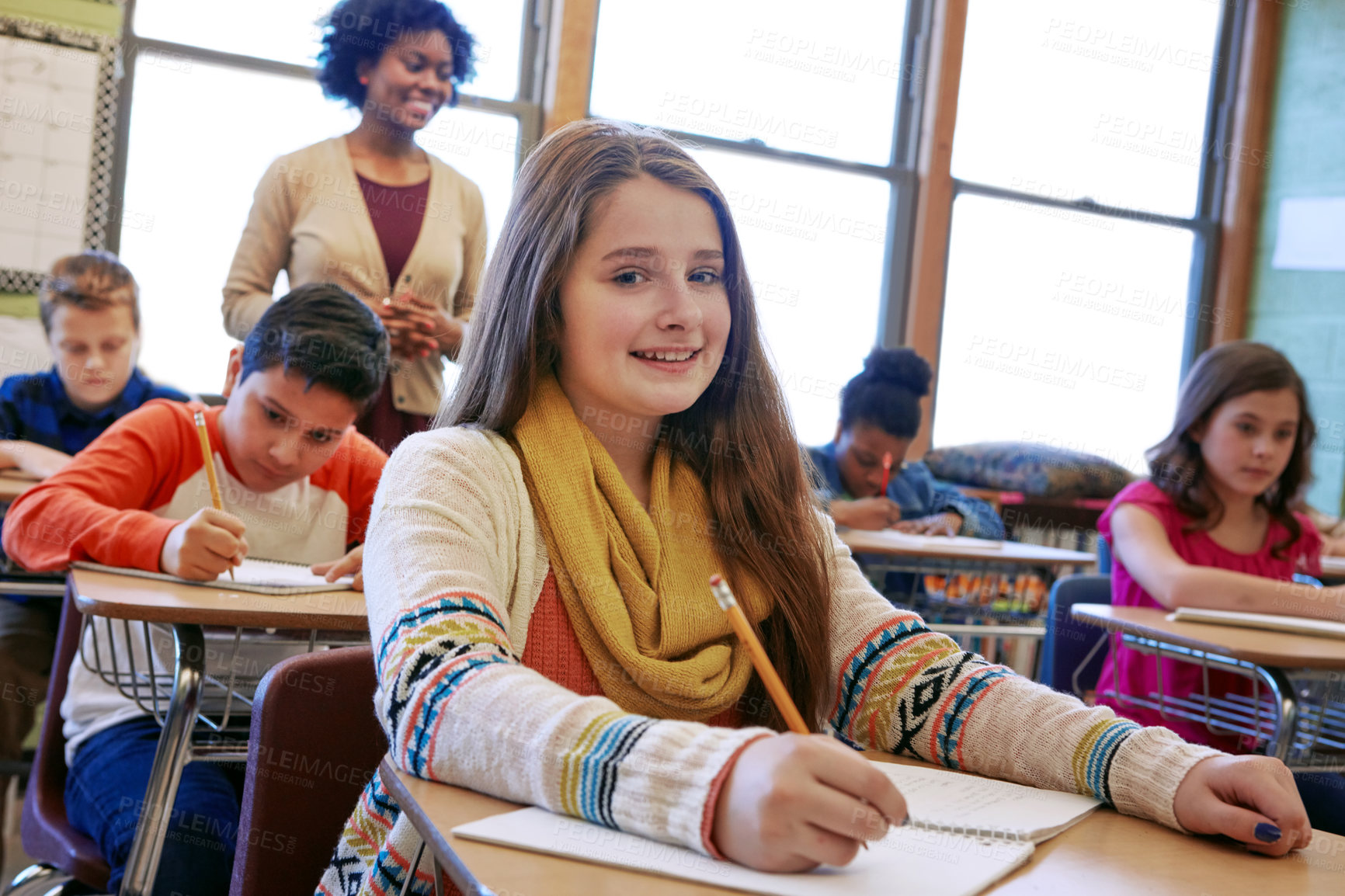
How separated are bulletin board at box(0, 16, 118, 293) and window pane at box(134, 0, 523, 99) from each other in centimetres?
20

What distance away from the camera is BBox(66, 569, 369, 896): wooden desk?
1.32 meters

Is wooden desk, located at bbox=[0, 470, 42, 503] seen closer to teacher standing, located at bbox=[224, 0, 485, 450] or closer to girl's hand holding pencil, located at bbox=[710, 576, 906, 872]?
teacher standing, located at bbox=[224, 0, 485, 450]

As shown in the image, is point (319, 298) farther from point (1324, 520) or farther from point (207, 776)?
point (1324, 520)

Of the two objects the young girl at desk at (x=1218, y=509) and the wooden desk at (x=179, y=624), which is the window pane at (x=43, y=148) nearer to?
the wooden desk at (x=179, y=624)

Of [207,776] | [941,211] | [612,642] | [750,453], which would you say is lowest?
[207,776]

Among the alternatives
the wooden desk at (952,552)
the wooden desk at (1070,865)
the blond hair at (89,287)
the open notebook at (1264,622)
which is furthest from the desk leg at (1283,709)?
the blond hair at (89,287)

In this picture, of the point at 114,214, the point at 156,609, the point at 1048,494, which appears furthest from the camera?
the point at 1048,494

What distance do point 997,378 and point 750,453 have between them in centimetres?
421

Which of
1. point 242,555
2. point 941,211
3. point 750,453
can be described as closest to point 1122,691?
point 750,453

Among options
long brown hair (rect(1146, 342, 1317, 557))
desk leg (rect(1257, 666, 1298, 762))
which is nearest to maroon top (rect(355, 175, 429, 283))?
long brown hair (rect(1146, 342, 1317, 557))

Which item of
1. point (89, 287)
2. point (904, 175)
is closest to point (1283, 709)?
point (89, 287)

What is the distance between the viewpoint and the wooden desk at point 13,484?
2.17 m

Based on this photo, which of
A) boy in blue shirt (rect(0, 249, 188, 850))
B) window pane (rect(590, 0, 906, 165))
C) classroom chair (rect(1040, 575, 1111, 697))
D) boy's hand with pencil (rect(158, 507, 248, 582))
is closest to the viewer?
boy's hand with pencil (rect(158, 507, 248, 582))

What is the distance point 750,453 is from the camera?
117cm
